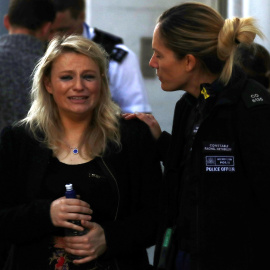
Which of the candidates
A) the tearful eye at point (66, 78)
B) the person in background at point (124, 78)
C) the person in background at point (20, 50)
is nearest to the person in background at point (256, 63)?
the tearful eye at point (66, 78)

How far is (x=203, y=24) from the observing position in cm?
321

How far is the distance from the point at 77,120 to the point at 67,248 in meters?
0.67

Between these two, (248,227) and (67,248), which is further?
(67,248)

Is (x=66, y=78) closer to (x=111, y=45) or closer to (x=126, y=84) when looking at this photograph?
(x=126, y=84)

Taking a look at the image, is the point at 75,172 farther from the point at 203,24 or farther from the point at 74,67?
the point at 203,24

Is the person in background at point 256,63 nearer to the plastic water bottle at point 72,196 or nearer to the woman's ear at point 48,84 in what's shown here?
the woman's ear at point 48,84

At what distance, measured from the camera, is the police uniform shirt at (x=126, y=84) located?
16.4ft

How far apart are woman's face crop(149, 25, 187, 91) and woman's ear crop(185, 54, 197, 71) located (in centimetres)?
2

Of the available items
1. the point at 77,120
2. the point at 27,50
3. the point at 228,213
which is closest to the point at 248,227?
the point at 228,213

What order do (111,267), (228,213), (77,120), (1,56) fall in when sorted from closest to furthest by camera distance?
(228,213) → (111,267) → (77,120) → (1,56)

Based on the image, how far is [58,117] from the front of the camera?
3727 mm

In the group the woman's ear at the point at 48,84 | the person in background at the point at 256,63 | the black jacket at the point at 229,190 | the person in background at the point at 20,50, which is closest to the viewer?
the black jacket at the point at 229,190

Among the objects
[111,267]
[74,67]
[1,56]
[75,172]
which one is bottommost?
[111,267]

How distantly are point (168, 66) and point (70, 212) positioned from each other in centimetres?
79
